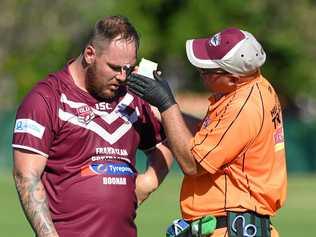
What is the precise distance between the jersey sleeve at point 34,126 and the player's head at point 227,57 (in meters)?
1.02

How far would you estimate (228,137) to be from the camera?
6.68 metres

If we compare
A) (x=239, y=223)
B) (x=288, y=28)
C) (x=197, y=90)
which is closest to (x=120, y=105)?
(x=239, y=223)

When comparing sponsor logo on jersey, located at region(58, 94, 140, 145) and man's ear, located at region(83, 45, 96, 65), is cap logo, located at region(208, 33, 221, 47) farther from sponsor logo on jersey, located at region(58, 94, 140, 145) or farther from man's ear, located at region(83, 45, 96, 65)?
man's ear, located at region(83, 45, 96, 65)

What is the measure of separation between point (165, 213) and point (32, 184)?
1262 cm

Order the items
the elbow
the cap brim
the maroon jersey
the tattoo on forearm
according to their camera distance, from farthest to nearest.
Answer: the cap brim, the elbow, the maroon jersey, the tattoo on forearm

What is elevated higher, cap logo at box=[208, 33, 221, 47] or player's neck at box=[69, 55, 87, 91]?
cap logo at box=[208, 33, 221, 47]

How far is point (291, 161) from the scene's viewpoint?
32.8 m

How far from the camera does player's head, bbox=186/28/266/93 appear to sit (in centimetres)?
675

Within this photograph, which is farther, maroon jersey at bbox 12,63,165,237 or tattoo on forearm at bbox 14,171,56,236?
maroon jersey at bbox 12,63,165,237

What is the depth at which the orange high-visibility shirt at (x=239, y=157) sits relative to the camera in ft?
21.9

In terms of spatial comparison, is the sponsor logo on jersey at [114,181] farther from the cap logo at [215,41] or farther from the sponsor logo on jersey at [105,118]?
the cap logo at [215,41]

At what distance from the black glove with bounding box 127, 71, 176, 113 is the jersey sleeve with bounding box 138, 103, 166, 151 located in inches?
12.9

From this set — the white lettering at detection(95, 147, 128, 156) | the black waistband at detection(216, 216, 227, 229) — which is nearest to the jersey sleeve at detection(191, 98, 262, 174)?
the black waistband at detection(216, 216, 227, 229)

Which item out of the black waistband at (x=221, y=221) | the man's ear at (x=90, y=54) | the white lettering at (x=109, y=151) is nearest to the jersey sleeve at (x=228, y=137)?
the black waistband at (x=221, y=221)
